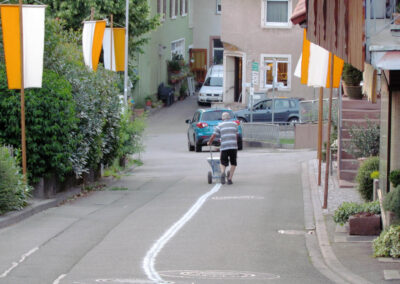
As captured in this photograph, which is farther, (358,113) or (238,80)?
(238,80)

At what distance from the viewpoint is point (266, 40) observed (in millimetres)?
40094

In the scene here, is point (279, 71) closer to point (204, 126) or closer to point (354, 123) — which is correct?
point (204, 126)

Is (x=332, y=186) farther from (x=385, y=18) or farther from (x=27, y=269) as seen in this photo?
(x=27, y=269)

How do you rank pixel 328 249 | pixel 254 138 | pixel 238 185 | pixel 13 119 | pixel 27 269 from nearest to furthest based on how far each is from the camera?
pixel 27 269, pixel 328 249, pixel 13 119, pixel 238 185, pixel 254 138

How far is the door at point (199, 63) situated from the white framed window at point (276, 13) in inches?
744

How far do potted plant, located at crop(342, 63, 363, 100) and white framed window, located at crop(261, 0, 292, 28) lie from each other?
21174mm

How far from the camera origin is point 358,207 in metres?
11.2

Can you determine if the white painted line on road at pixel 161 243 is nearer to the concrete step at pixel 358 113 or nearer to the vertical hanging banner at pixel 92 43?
the concrete step at pixel 358 113

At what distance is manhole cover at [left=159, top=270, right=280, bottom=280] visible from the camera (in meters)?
8.56

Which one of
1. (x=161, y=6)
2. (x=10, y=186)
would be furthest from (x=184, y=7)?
(x=10, y=186)

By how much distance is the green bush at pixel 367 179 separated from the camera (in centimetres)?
1329

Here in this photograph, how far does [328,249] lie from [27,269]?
13.7ft

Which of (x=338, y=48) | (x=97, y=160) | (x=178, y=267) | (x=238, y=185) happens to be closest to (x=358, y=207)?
(x=338, y=48)

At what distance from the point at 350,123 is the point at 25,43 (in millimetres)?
7840
